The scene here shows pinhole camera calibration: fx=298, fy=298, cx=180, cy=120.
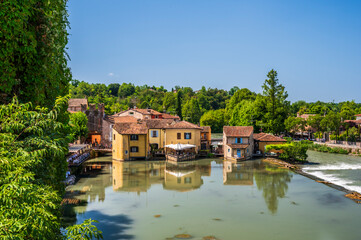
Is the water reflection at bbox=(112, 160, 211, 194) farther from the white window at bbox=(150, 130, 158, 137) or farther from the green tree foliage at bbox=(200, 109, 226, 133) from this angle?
the green tree foliage at bbox=(200, 109, 226, 133)

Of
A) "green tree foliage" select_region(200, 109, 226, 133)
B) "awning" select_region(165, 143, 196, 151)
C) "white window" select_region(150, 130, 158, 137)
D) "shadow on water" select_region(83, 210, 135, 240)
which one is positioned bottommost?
"shadow on water" select_region(83, 210, 135, 240)

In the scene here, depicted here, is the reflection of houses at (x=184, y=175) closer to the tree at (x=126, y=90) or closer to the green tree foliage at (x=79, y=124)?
the green tree foliage at (x=79, y=124)

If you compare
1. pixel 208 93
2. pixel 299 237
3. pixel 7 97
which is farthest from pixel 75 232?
pixel 208 93

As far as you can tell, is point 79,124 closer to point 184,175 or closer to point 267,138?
point 184,175

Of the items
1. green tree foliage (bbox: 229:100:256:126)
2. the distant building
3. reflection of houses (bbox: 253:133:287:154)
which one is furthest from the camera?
green tree foliage (bbox: 229:100:256:126)

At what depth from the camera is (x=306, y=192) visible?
961 inches

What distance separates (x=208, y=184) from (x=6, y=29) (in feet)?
73.8

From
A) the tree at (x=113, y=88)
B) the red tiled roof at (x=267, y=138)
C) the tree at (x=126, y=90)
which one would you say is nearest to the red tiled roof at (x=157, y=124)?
the red tiled roof at (x=267, y=138)

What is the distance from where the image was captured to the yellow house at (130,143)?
41344 millimetres

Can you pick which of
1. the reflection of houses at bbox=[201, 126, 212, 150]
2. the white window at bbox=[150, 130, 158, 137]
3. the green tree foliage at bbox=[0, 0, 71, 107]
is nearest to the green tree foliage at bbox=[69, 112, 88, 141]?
the white window at bbox=[150, 130, 158, 137]

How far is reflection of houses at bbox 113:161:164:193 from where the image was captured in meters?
26.7

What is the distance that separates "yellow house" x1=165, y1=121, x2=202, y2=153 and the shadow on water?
2474 cm

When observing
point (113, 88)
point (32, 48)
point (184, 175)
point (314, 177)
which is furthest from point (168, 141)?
point (113, 88)

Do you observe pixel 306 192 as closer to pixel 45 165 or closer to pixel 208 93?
pixel 45 165
